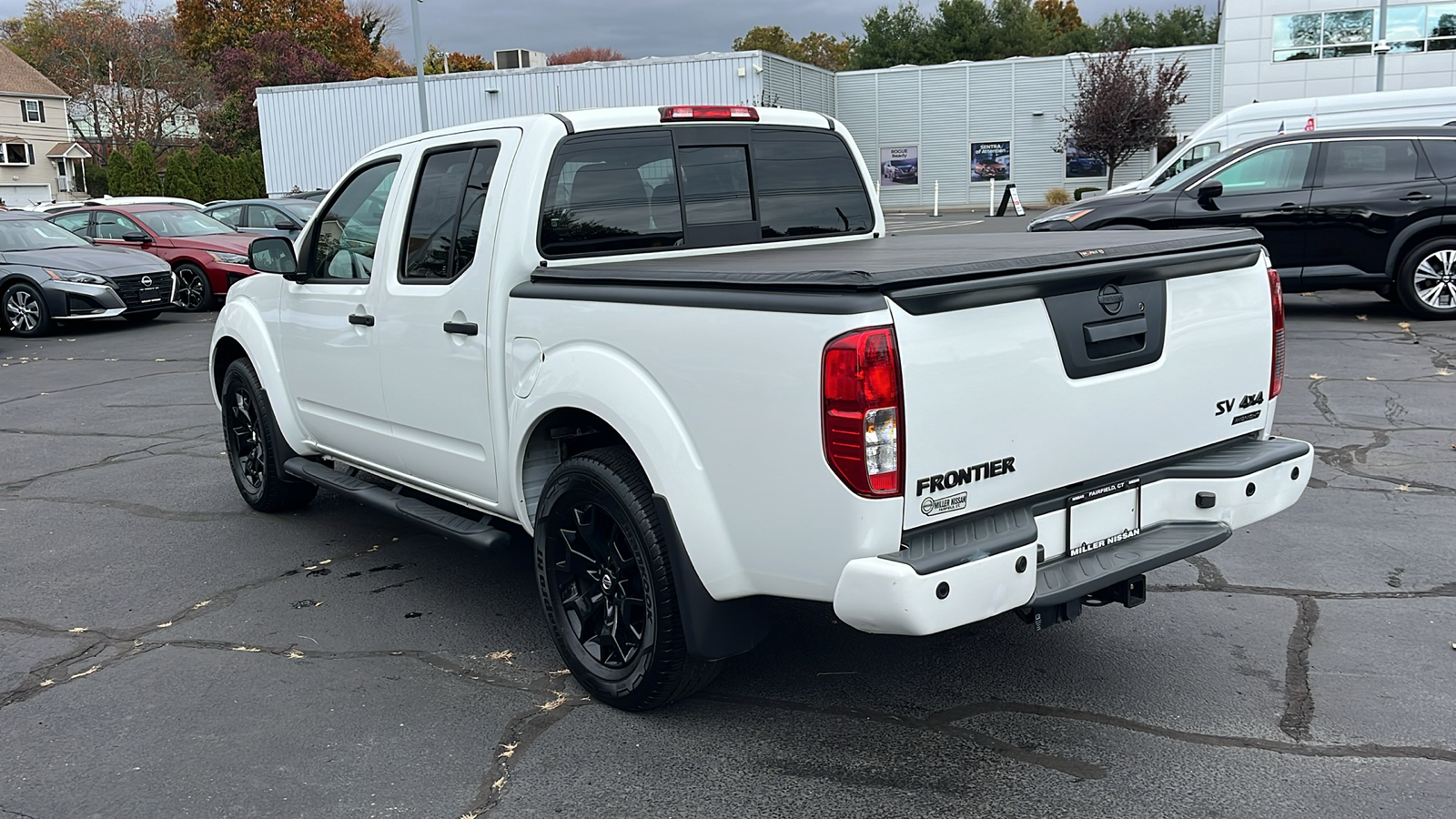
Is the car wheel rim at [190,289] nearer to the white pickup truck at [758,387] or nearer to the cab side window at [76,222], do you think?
the cab side window at [76,222]

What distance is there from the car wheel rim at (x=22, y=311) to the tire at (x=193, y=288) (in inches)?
77.9

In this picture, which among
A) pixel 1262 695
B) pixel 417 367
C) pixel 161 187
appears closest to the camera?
pixel 1262 695

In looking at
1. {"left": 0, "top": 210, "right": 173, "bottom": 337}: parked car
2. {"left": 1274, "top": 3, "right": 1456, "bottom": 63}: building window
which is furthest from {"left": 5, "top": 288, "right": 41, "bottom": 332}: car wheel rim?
{"left": 1274, "top": 3, "right": 1456, "bottom": 63}: building window

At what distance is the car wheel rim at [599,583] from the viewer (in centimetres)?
384

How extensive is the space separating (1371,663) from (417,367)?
3.63 meters

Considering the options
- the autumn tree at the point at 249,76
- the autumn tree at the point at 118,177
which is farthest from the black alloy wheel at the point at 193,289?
the autumn tree at the point at 249,76

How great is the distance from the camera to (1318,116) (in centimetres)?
1994

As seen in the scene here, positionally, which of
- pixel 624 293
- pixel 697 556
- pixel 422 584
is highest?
pixel 624 293

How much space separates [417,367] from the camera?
4.70m

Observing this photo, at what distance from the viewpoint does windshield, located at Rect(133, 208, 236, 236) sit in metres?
17.7

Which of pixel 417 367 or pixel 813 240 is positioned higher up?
pixel 813 240

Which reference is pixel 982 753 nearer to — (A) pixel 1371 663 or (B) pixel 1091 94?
(A) pixel 1371 663

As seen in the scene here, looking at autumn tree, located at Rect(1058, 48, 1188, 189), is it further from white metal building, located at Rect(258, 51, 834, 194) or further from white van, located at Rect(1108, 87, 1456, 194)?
A: white van, located at Rect(1108, 87, 1456, 194)

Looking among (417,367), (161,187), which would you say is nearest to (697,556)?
(417,367)
